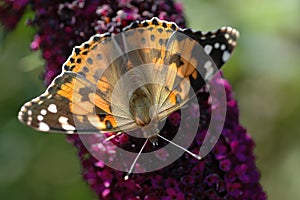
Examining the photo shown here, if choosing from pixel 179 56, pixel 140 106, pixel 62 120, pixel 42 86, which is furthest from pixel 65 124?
pixel 42 86

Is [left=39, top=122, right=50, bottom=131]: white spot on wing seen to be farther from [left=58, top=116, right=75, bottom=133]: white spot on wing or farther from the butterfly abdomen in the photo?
the butterfly abdomen

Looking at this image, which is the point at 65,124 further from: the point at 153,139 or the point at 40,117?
the point at 153,139

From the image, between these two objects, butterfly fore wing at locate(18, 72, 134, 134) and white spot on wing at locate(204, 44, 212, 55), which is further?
white spot on wing at locate(204, 44, 212, 55)

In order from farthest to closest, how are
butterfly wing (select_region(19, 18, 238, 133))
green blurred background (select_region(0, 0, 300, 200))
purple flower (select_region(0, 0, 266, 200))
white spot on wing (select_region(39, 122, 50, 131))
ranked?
green blurred background (select_region(0, 0, 300, 200))
purple flower (select_region(0, 0, 266, 200))
butterfly wing (select_region(19, 18, 238, 133))
white spot on wing (select_region(39, 122, 50, 131))

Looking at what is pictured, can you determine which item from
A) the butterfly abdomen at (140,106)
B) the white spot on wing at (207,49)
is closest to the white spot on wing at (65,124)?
the butterfly abdomen at (140,106)

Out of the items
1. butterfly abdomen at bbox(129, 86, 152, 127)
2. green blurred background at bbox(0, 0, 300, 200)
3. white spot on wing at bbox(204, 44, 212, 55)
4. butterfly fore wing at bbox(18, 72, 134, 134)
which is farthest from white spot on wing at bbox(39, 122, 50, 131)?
green blurred background at bbox(0, 0, 300, 200)

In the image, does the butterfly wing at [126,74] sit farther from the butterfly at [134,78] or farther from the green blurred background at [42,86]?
the green blurred background at [42,86]
